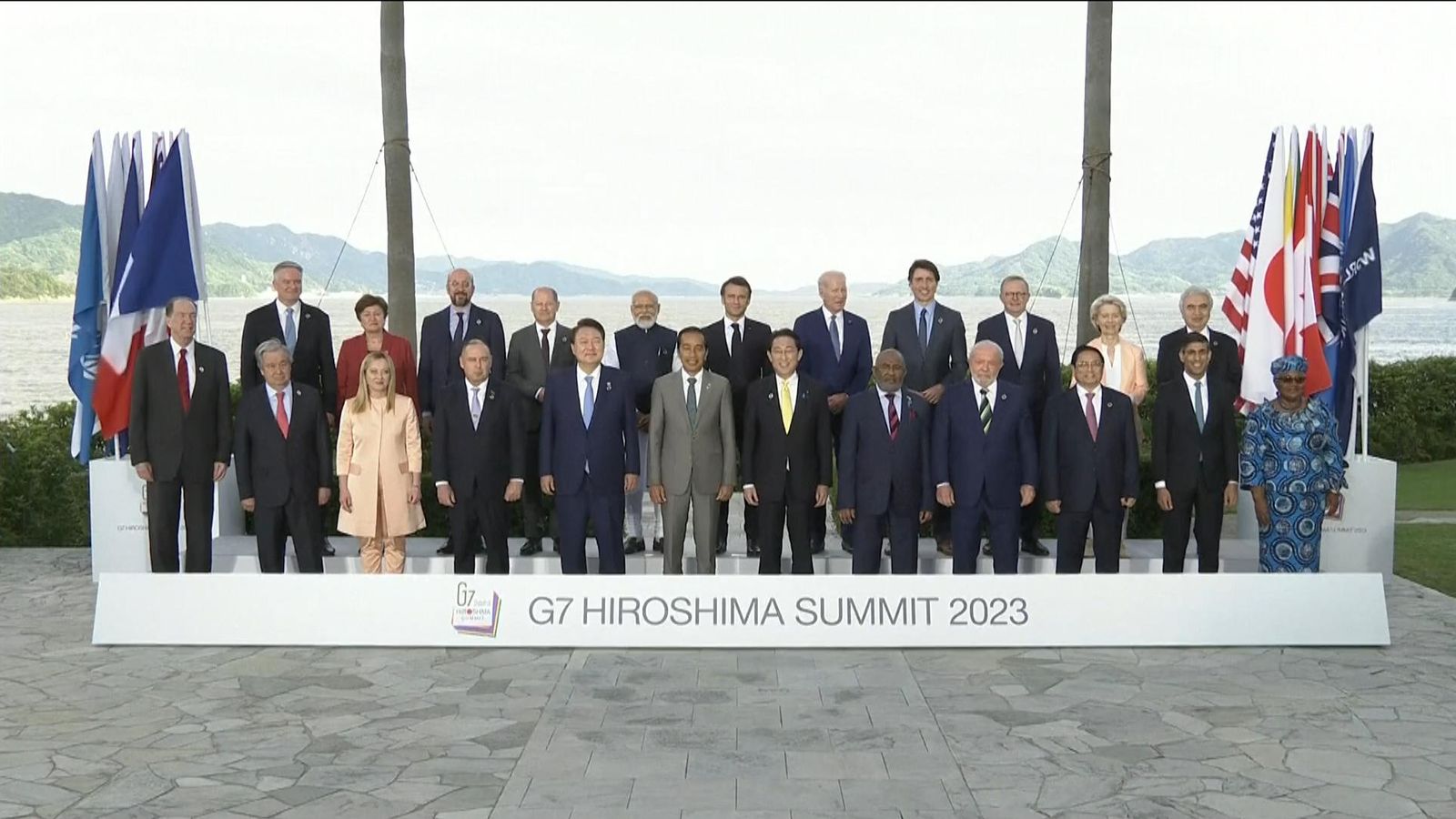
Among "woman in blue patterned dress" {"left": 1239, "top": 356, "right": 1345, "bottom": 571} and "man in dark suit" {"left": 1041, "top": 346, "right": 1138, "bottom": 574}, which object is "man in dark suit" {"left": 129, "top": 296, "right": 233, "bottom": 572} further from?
"woman in blue patterned dress" {"left": 1239, "top": 356, "right": 1345, "bottom": 571}

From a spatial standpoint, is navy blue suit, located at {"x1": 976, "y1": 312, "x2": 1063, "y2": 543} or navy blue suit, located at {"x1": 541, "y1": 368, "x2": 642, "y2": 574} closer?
navy blue suit, located at {"x1": 541, "y1": 368, "x2": 642, "y2": 574}

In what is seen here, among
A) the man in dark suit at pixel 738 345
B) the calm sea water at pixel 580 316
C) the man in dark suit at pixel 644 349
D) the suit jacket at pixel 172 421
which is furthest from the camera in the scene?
the calm sea water at pixel 580 316

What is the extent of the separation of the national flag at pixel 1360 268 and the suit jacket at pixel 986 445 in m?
2.93

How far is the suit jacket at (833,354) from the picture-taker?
8.14 metres

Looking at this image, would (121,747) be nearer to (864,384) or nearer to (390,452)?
(390,452)

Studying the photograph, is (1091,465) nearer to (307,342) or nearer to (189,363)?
(307,342)

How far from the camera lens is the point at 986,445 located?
7.46 meters

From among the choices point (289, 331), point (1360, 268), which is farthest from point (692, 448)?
point (1360, 268)

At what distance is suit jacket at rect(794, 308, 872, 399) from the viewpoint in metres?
8.14

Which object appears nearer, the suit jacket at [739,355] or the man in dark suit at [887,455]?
the man in dark suit at [887,455]

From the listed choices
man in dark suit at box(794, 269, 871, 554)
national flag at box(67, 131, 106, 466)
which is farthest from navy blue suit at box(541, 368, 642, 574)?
national flag at box(67, 131, 106, 466)

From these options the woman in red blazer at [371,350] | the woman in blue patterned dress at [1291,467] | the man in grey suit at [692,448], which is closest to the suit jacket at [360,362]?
the woman in red blazer at [371,350]

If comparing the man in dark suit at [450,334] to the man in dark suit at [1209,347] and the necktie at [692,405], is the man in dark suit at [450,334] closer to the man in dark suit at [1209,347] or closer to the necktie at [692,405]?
the necktie at [692,405]

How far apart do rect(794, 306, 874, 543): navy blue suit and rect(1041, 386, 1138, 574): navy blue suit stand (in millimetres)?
1226
